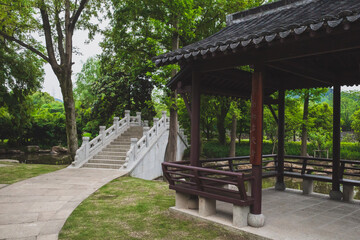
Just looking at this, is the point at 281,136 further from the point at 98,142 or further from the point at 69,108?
the point at 69,108

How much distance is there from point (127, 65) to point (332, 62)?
584 inches

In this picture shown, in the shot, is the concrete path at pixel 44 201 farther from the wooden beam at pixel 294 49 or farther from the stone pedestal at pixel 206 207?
the wooden beam at pixel 294 49

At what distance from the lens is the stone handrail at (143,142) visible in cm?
1487

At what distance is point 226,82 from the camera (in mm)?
7625

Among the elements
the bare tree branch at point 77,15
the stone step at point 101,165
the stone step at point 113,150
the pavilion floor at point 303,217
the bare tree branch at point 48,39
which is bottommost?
the stone step at point 101,165

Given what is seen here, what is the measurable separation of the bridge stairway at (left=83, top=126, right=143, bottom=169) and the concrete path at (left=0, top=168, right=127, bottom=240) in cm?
191

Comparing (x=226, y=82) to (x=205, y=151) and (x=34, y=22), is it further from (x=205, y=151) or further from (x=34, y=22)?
(x=205, y=151)

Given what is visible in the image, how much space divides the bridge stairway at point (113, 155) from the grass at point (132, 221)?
6333 millimetres

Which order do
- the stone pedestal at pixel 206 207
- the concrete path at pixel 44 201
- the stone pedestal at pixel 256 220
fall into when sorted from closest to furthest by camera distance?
the stone pedestal at pixel 256 220 → the concrete path at pixel 44 201 → the stone pedestal at pixel 206 207

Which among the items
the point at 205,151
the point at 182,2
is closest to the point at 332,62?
the point at 182,2

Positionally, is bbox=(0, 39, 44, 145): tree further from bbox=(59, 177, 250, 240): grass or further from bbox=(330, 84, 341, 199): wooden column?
bbox=(330, 84, 341, 199): wooden column

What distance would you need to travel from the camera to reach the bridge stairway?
1520cm

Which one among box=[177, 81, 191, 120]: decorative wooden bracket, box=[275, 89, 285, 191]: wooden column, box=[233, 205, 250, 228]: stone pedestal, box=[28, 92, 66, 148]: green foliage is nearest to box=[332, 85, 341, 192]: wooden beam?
box=[275, 89, 285, 191]: wooden column

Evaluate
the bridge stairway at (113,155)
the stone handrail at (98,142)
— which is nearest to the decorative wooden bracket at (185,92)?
the bridge stairway at (113,155)
